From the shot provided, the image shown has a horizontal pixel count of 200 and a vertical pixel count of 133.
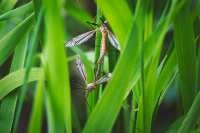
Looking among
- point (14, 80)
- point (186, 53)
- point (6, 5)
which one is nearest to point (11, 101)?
point (14, 80)

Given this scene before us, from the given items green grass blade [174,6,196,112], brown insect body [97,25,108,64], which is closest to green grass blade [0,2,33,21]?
brown insect body [97,25,108,64]

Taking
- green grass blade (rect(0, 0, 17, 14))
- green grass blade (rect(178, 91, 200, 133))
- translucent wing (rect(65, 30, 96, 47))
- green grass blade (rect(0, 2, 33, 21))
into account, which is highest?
green grass blade (rect(0, 0, 17, 14))

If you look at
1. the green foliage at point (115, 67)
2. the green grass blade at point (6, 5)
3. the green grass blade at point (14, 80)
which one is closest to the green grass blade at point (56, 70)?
the green foliage at point (115, 67)

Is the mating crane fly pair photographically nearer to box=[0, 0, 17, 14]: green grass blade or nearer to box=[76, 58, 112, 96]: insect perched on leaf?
box=[76, 58, 112, 96]: insect perched on leaf

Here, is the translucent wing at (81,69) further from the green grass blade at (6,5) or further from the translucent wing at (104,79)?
the green grass blade at (6,5)

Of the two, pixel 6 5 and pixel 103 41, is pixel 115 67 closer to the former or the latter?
pixel 103 41

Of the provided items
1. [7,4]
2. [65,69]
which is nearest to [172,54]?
[65,69]
